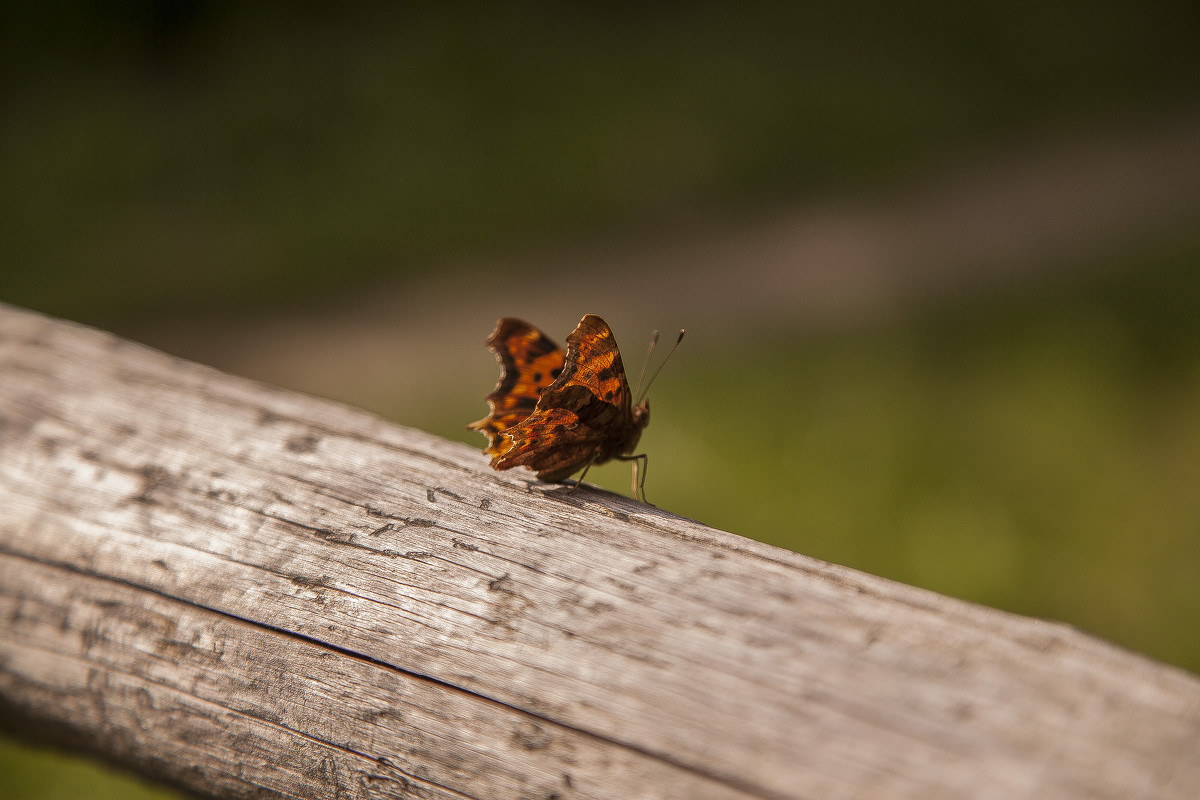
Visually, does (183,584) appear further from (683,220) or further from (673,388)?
(683,220)

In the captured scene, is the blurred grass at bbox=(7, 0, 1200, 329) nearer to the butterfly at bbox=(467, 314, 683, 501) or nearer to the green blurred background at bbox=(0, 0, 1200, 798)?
the green blurred background at bbox=(0, 0, 1200, 798)

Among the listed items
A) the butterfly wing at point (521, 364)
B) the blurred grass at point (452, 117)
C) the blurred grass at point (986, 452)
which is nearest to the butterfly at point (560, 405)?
the butterfly wing at point (521, 364)

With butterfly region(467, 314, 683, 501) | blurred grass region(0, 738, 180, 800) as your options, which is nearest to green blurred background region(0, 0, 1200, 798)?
blurred grass region(0, 738, 180, 800)

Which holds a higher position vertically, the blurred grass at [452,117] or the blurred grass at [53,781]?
the blurred grass at [452,117]

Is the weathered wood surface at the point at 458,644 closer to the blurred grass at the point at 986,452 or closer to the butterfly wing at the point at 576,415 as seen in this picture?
the butterfly wing at the point at 576,415

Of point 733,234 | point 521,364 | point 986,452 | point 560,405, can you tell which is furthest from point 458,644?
point 733,234

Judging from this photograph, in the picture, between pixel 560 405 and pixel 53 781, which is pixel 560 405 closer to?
pixel 560 405

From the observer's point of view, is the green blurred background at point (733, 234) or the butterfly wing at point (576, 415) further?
the green blurred background at point (733, 234)
